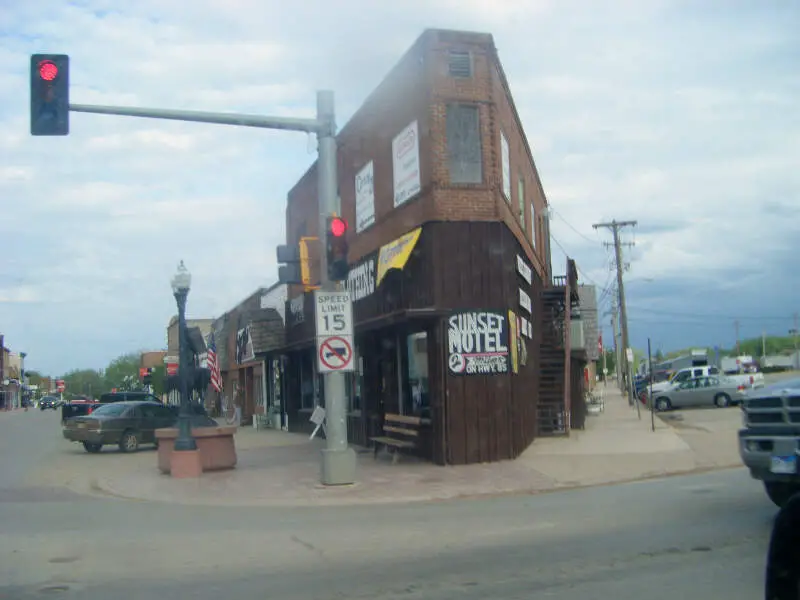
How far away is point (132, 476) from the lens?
17.4 m

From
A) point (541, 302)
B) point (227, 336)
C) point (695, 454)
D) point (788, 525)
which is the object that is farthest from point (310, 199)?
point (788, 525)

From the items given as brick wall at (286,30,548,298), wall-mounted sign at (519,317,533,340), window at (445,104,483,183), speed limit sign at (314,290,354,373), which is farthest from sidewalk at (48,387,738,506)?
window at (445,104,483,183)

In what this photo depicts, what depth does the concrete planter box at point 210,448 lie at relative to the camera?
1716 centimetres

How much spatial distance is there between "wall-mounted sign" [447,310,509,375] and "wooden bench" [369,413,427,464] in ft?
5.06

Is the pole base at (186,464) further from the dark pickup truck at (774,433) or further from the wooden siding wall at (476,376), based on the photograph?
the dark pickup truck at (774,433)

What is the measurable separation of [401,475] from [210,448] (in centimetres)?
439

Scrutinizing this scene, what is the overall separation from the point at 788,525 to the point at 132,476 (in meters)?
16.4

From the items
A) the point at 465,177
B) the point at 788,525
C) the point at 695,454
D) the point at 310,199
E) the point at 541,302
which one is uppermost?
the point at 310,199

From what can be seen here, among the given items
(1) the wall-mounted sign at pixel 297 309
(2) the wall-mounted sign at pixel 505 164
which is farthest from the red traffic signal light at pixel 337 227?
(1) the wall-mounted sign at pixel 297 309

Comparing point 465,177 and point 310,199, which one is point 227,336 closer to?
point 310,199

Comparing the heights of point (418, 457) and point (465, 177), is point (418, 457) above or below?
below

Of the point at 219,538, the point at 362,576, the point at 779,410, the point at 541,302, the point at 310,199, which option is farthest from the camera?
the point at 310,199

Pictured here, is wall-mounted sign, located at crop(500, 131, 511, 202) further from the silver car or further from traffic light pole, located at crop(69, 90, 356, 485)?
the silver car

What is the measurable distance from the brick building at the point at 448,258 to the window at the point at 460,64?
0.02 m
